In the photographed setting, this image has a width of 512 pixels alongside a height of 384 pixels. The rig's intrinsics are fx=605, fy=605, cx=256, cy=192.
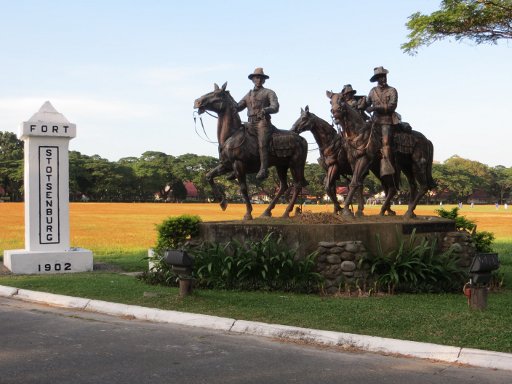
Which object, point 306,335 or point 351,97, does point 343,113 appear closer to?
point 351,97

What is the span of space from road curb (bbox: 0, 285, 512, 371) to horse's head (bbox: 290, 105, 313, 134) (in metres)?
5.29

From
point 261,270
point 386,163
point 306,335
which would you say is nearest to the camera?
point 306,335

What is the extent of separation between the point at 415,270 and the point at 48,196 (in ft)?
29.1

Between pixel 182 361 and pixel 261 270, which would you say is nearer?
pixel 182 361

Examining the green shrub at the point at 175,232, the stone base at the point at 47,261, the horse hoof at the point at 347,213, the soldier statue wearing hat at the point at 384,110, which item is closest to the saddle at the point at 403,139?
the soldier statue wearing hat at the point at 384,110

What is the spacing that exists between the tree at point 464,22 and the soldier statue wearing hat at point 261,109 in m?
4.47

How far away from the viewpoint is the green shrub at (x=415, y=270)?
10.2 meters

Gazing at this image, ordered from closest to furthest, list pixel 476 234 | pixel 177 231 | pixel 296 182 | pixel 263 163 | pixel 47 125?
pixel 263 163 → pixel 177 231 → pixel 296 182 → pixel 476 234 → pixel 47 125

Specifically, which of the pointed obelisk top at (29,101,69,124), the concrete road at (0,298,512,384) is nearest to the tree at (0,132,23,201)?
the pointed obelisk top at (29,101,69,124)

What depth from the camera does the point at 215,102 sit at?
12141mm

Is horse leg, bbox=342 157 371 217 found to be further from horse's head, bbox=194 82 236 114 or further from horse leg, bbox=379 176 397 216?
horse's head, bbox=194 82 236 114

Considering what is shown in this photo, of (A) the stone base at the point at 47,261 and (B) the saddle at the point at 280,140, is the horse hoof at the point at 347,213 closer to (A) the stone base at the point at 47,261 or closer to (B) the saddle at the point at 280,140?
(B) the saddle at the point at 280,140

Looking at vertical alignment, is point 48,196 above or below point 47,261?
above

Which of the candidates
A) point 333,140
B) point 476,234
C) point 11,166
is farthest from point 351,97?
point 11,166
